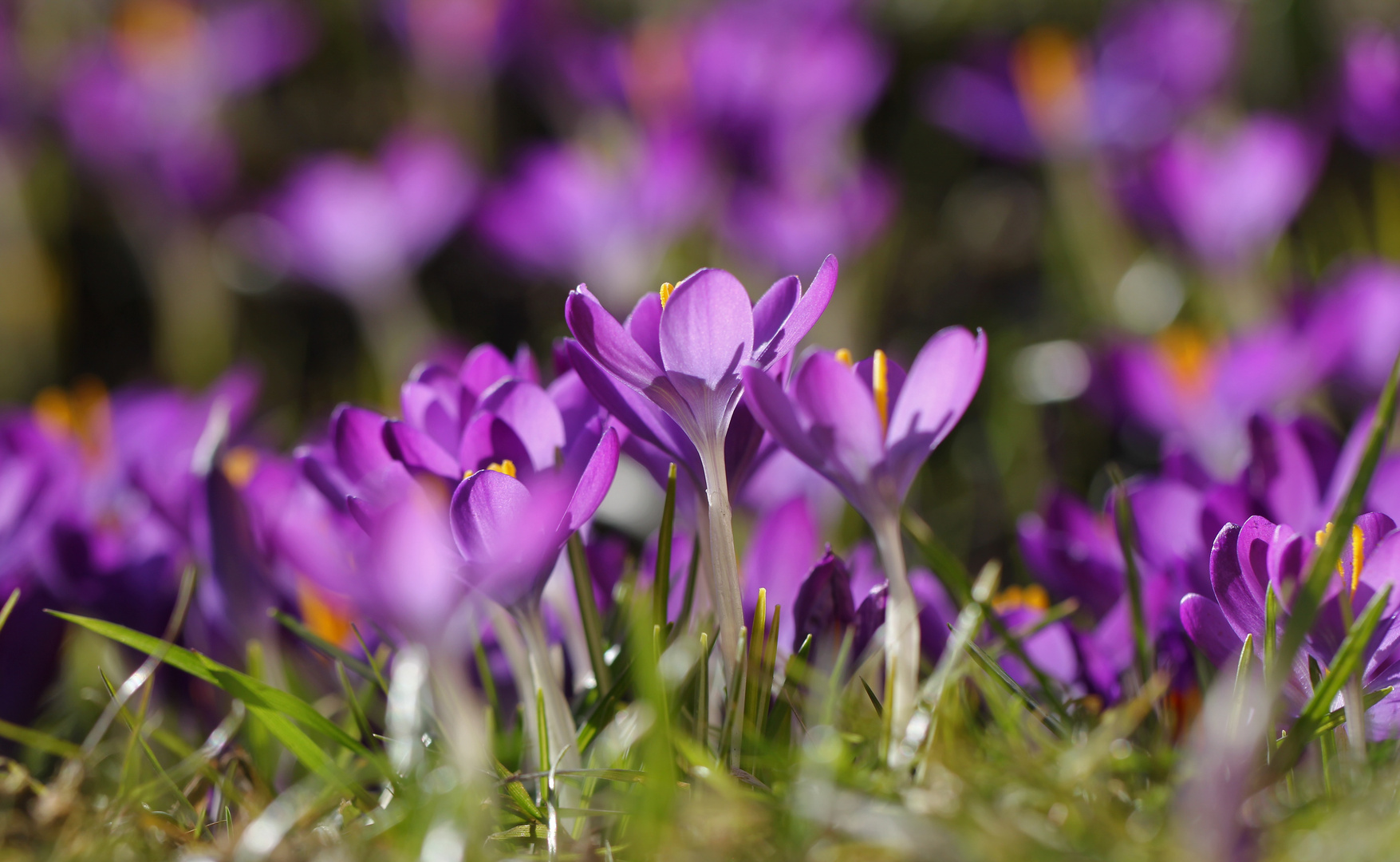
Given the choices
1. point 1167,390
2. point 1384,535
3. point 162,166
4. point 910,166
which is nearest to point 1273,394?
point 1167,390

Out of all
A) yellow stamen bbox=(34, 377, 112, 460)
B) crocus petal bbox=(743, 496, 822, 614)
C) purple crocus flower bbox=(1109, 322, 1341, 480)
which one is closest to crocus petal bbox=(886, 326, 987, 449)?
crocus petal bbox=(743, 496, 822, 614)

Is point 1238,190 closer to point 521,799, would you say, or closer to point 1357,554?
point 1357,554

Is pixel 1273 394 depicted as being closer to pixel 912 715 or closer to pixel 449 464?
pixel 912 715

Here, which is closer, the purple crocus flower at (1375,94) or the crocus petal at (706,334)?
the crocus petal at (706,334)

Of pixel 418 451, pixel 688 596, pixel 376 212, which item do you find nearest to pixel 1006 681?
pixel 688 596

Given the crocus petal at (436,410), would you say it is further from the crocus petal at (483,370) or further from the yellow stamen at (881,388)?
the yellow stamen at (881,388)

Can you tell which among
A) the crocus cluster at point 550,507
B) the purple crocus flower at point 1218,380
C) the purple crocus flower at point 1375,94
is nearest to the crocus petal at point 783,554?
the crocus cluster at point 550,507
